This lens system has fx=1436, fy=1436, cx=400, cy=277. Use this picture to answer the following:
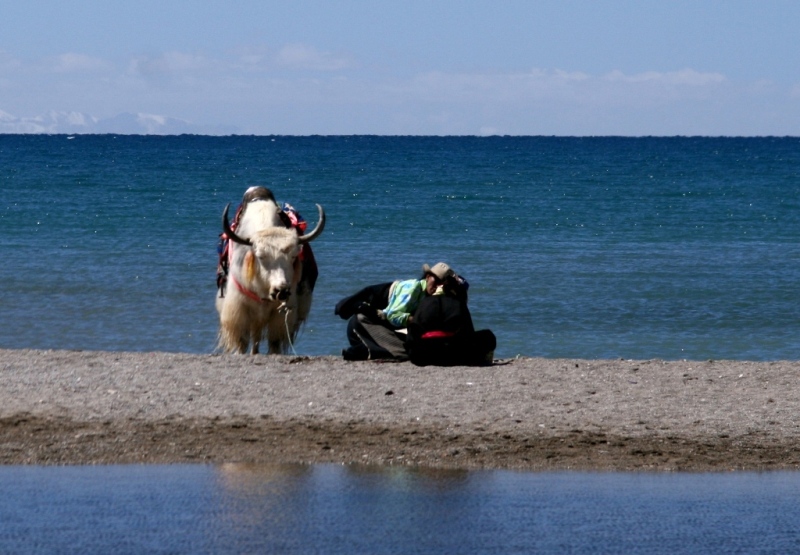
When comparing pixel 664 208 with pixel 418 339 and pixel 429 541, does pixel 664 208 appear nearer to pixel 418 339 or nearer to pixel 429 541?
pixel 418 339

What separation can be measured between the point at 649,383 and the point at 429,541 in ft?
11.5

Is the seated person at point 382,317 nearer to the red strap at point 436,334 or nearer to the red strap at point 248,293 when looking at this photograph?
the red strap at point 436,334

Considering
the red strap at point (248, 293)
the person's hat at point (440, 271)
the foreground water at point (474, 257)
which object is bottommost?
the foreground water at point (474, 257)

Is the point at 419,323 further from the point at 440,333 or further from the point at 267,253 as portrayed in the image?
the point at 267,253

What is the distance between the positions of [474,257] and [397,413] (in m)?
12.9

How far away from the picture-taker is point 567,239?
2338cm

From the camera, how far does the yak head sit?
895cm

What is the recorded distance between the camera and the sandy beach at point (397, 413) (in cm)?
624

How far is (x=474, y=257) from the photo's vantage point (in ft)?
65.1

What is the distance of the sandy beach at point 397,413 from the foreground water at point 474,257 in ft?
9.58

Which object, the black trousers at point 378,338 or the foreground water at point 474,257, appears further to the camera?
the foreground water at point 474,257

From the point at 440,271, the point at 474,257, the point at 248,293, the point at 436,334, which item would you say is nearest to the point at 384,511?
the point at 436,334

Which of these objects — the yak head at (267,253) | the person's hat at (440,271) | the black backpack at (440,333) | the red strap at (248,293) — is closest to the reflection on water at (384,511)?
the black backpack at (440,333)

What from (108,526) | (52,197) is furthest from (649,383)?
(52,197)
